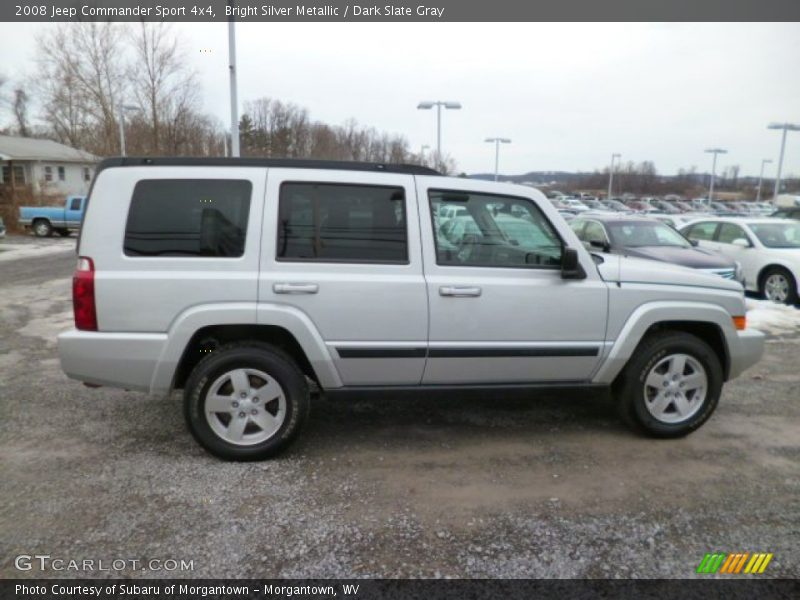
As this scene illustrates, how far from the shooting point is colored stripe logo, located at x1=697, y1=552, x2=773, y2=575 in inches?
106

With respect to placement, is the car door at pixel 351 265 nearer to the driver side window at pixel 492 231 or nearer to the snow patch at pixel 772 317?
the driver side window at pixel 492 231

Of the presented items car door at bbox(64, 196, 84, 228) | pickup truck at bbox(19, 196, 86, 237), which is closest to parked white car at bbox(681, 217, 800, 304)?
car door at bbox(64, 196, 84, 228)

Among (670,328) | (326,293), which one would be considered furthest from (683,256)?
(326,293)

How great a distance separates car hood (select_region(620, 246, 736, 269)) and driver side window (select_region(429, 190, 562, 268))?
5.23 metres

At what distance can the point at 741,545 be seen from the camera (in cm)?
289

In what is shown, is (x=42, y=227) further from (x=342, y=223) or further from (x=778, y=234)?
(x=778, y=234)

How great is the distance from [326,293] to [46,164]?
44296 mm

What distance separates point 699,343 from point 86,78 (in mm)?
42727

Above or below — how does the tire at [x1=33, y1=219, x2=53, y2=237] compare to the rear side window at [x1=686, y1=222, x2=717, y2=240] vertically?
below

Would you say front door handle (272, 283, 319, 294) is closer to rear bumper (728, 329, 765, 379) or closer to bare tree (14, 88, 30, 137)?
rear bumper (728, 329, 765, 379)

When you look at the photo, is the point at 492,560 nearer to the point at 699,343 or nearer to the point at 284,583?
the point at 284,583

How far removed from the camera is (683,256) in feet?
29.1

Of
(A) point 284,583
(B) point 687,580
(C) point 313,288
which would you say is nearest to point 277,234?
(C) point 313,288

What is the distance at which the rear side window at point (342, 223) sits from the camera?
3586mm
